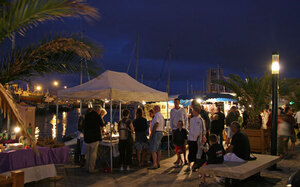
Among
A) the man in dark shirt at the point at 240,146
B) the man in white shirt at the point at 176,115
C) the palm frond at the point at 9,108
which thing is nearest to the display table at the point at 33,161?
the palm frond at the point at 9,108

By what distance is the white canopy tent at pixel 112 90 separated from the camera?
7.65 metres

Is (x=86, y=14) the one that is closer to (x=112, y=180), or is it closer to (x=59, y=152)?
(x=59, y=152)

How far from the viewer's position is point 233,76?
11.9 meters

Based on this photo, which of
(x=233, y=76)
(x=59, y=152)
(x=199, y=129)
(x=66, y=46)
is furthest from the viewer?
(x=233, y=76)

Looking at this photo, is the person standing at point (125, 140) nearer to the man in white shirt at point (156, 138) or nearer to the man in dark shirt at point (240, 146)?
the man in white shirt at point (156, 138)

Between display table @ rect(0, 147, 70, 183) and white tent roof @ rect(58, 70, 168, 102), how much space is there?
205cm

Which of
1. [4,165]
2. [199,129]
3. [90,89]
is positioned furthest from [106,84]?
[4,165]

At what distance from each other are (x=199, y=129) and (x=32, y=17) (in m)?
5.10

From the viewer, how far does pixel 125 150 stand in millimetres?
7625

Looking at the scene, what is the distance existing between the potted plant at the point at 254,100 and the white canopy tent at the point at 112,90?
4.16 m

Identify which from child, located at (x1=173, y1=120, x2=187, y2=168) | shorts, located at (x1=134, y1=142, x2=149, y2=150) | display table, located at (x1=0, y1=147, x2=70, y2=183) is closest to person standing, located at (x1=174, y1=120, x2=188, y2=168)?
child, located at (x1=173, y1=120, x2=187, y2=168)

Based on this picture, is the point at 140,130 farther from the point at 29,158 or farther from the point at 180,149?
the point at 29,158

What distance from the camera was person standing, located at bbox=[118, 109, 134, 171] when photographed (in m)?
7.45

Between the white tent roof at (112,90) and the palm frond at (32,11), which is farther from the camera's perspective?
the white tent roof at (112,90)
